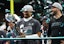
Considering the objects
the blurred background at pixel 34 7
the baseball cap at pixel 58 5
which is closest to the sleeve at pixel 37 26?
the blurred background at pixel 34 7

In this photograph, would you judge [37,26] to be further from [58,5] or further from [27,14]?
[58,5]

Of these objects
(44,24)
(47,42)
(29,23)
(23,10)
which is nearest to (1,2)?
(23,10)

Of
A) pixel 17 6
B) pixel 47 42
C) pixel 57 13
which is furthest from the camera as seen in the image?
pixel 17 6

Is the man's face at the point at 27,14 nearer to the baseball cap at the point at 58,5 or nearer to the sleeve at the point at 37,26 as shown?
the sleeve at the point at 37,26

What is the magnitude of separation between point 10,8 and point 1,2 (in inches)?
6.5

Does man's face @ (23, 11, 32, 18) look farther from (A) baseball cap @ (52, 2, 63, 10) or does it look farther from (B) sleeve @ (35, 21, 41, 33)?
(A) baseball cap @ (52, 2, 63, 10)

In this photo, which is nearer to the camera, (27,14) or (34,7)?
(27,14)

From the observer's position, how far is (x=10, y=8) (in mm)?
2803

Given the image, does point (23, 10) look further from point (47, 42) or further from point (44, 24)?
point (47, 42)

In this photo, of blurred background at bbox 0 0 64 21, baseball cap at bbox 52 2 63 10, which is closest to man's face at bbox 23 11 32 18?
blurred background at bbox 0 0 64 21

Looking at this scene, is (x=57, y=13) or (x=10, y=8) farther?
(x=10, y=8)

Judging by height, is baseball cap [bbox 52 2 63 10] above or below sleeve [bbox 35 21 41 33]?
above

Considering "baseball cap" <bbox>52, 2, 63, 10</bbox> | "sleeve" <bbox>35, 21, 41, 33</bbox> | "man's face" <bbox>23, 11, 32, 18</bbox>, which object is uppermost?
"baseball cap" <bbox>52, 2, 63, 10</bbox>

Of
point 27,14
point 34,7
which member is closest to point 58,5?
point 34,7
